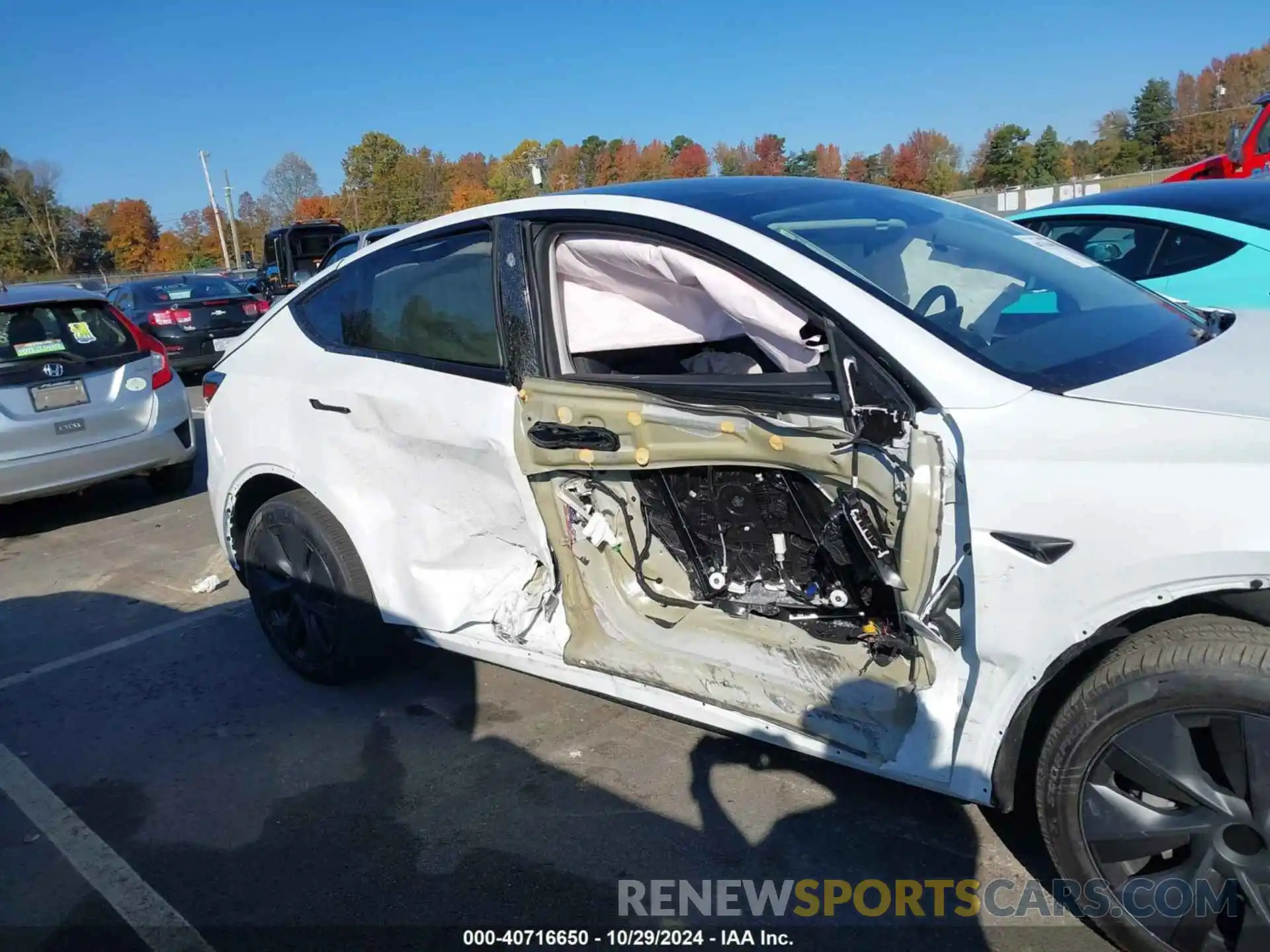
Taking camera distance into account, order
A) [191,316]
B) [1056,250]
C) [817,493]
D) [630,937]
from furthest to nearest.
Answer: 1. [191,316]
2. [1056,250]
3. [817,493]
4. [630,937]

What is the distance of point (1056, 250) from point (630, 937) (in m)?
2.44

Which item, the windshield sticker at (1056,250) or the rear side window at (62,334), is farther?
the rear side window at (62,334)

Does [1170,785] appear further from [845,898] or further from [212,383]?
[212,383]

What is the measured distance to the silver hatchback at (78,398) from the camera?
5.79 m

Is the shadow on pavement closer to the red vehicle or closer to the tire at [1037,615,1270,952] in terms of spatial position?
the tire at [1037,615,1270,952]

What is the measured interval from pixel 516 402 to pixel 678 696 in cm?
98

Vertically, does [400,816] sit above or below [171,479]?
below

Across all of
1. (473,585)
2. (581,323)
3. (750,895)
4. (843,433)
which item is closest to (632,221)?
(581,323)

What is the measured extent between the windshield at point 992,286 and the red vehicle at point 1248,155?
980cm

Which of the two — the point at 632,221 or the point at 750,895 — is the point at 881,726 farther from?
the point at 632,221

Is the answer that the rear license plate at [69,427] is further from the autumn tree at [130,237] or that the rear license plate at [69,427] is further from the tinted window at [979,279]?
the autumn tree at [130,237]

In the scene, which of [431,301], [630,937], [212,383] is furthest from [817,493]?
[212,383]

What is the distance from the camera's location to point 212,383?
3.95 metres

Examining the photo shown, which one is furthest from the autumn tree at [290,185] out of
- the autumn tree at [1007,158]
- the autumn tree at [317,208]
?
the autumn tree at [1007,158]
